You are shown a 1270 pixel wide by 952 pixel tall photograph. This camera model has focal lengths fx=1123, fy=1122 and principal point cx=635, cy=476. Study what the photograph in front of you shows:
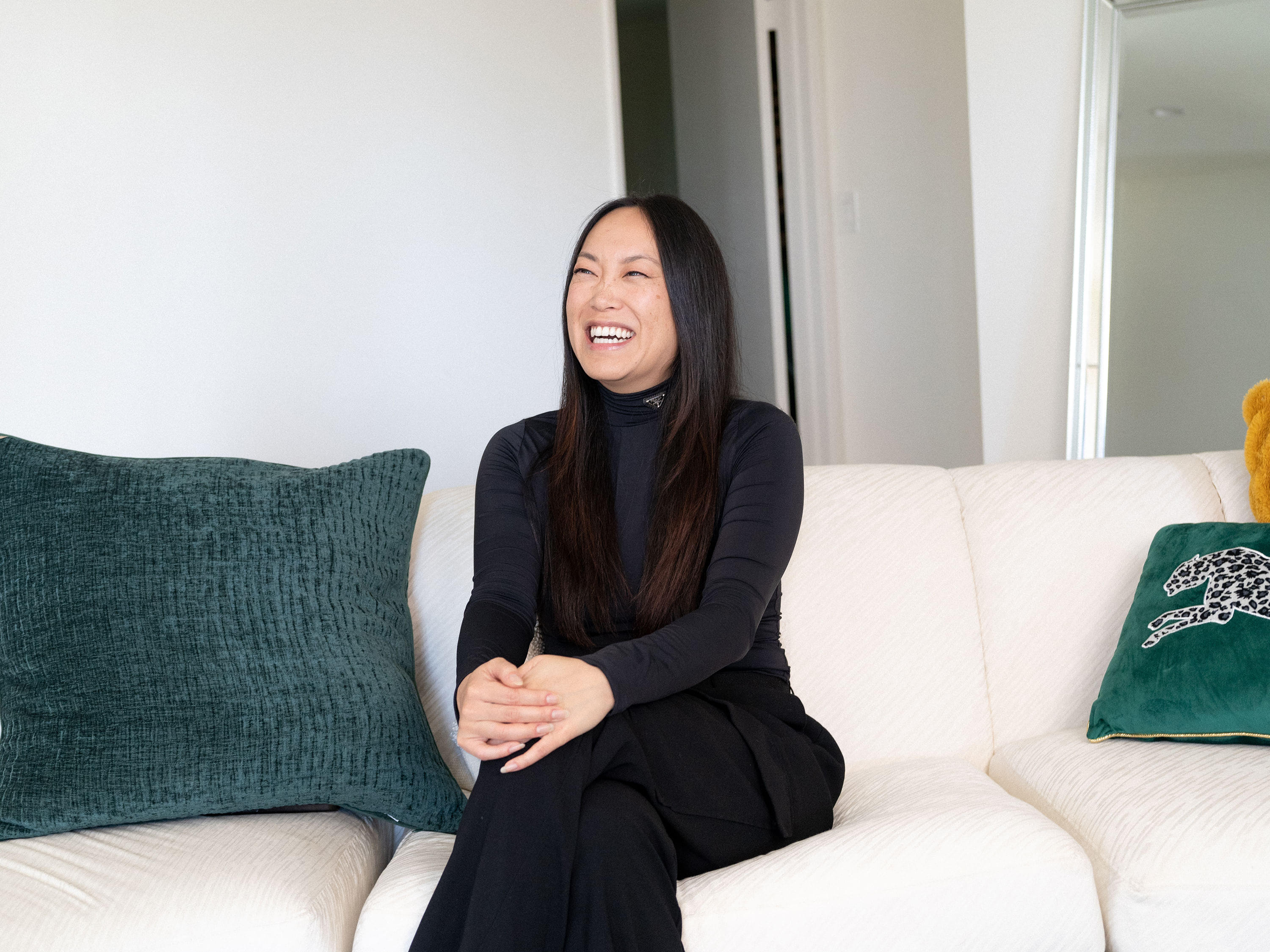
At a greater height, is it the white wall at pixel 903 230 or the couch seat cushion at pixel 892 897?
the white wall at pixel 903 230

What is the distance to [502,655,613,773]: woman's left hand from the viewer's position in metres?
1.15

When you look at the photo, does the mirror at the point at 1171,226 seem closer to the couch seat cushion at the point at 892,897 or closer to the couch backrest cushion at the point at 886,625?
the couch backrest cushion at the point at 886,625

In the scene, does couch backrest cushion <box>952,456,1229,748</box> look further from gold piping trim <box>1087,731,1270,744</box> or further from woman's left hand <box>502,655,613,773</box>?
woman's left hand <box>502,655,613,773</box>

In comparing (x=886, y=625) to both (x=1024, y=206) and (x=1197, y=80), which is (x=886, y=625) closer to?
(x=1024, y=206)

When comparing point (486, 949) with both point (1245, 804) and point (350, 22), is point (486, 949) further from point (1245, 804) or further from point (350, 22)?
point (350, 22)

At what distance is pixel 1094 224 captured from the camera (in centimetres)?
271

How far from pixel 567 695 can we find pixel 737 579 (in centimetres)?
29

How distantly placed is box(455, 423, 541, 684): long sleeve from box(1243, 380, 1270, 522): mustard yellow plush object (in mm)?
1069

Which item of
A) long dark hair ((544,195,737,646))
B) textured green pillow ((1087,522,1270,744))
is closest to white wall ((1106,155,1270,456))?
textured green pillow ((1087,522,1270,744))

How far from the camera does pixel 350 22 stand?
2.63 m

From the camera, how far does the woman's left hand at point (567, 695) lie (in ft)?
3.77

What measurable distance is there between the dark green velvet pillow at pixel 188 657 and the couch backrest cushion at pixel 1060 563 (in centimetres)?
84

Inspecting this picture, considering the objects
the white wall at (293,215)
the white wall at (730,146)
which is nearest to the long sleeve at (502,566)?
the white wall at (293,215)

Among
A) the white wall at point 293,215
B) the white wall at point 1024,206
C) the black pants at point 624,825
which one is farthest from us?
the white wall at point 1024,206
